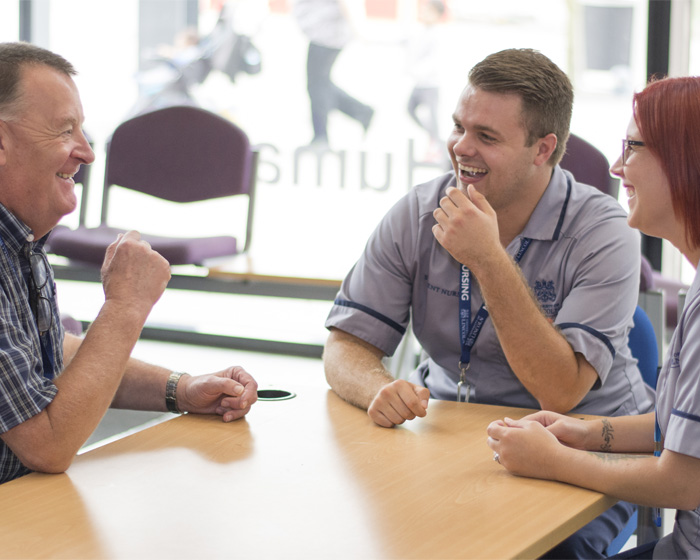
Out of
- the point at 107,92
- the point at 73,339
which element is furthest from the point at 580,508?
the point at 107,92

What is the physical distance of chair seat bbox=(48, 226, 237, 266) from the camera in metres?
4.06

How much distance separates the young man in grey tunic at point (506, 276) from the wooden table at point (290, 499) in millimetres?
314

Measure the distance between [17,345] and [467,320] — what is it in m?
1.04

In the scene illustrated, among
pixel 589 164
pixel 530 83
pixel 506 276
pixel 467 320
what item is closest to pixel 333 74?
pixel 589 164

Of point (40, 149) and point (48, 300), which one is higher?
point (40, 149)

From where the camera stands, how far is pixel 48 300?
1.54 meters

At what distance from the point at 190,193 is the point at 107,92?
1759 millimetres

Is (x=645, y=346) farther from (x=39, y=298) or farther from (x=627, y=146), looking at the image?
(x=39, y=298)

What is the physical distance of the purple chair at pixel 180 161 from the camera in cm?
452

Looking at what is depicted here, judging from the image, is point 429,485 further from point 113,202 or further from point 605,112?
point 113,202

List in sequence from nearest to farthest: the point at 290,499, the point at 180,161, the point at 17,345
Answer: the point at 290,499
the point at 17,345
the point at 180,161

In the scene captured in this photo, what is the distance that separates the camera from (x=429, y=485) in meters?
1.31

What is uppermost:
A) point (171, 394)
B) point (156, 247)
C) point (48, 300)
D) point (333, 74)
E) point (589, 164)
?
point (333, 74)

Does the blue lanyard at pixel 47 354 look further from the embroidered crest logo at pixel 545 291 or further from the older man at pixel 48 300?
the embroidered crest logo at pixel 545 291
